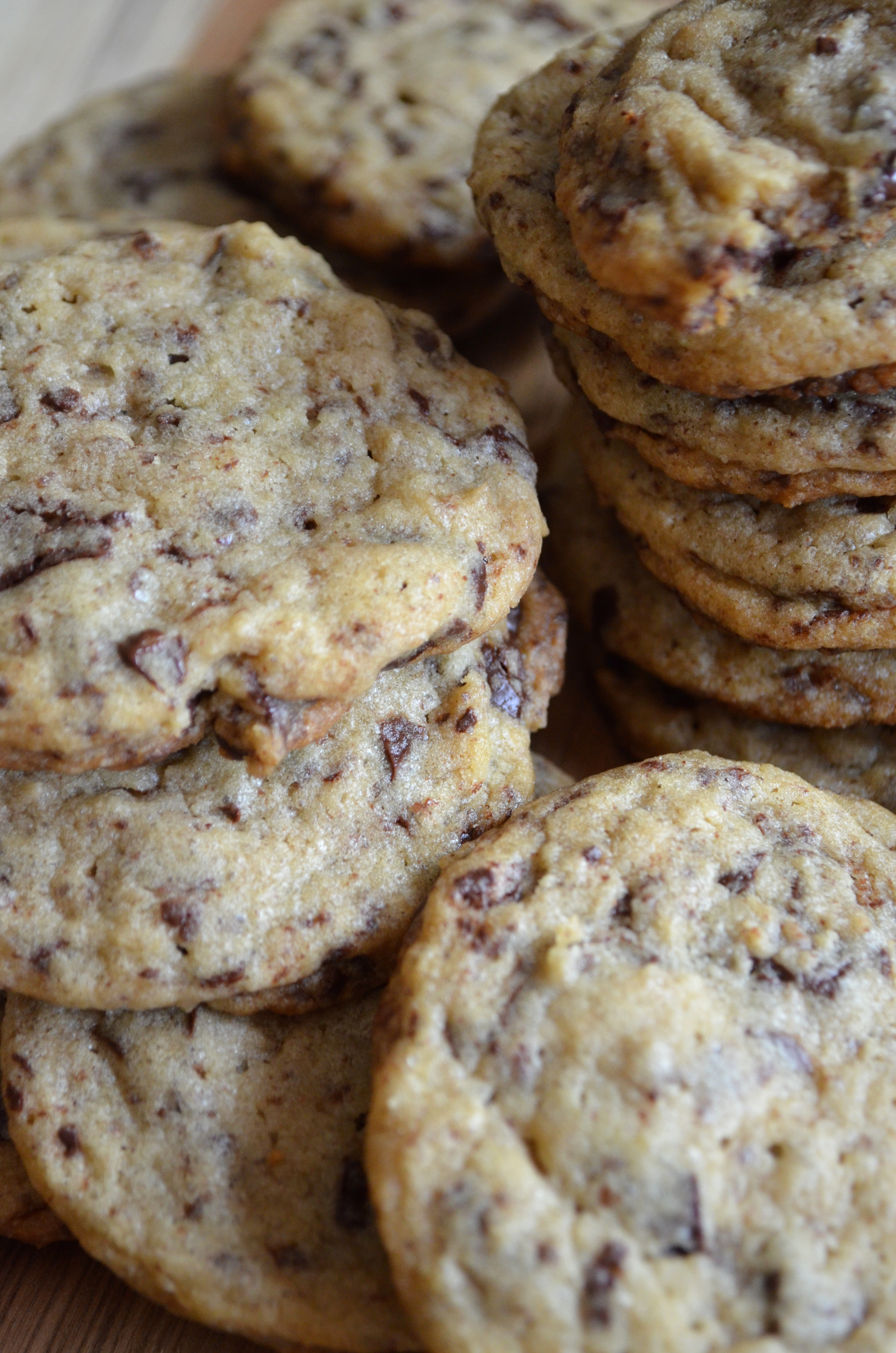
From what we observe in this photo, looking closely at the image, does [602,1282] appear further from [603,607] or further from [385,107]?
[385,107]

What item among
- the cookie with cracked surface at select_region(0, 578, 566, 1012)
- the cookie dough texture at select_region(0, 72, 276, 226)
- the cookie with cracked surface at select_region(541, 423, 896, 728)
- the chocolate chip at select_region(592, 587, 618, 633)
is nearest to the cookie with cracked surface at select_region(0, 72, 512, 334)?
the cookie dough texture at select_region(0, 72, 276, 226)

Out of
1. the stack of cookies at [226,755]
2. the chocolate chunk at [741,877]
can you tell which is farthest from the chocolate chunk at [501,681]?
the chocolate chunk at [741,877]

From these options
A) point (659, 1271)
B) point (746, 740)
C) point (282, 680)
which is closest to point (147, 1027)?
point (282, 680)

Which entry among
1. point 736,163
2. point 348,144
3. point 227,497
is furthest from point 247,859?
point 348,144

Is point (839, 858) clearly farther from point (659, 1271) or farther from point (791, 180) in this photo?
point (791, 180)

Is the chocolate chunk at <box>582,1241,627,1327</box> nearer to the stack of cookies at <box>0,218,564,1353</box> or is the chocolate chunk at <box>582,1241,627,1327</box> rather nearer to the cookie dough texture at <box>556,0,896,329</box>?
the stack of cookies at <box>0,218,564,1353</box>

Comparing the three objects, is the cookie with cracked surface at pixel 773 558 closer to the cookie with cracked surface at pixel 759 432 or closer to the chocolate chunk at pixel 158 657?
the cookie with cracked surface at pixel 759 432
